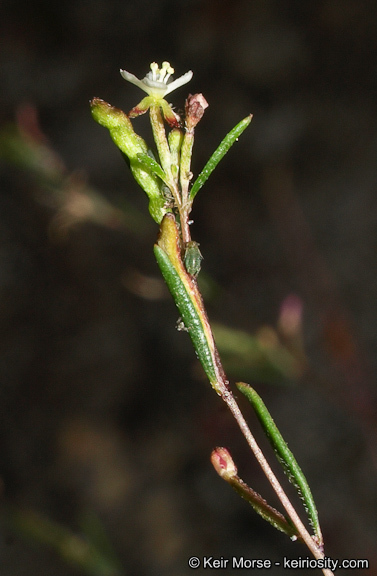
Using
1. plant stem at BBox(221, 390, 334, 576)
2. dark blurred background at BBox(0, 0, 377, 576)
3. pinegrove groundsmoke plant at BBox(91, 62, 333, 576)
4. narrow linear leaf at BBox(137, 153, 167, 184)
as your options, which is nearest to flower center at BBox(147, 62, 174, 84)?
pinegrove groundsmoke plant at BBox(91, 62, 333, 576)

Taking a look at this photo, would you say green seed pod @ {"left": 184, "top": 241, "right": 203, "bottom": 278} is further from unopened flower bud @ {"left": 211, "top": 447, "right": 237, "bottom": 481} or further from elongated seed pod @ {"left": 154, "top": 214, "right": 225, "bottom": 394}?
unopened flower bud @ {"left": 211, "top": 447, "right": 237, "bottom": 481}

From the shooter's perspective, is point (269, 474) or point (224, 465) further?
point (224, 465)

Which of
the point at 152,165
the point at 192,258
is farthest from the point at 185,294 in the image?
the point at 152,165

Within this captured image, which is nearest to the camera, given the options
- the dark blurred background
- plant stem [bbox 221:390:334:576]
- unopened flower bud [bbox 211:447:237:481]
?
plant stem [bbox 221:390:334:576]

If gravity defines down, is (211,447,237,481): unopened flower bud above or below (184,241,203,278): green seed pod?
below

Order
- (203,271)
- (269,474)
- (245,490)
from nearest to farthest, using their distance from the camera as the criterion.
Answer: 1. (269,474)
2. (245,490)
3. (203,271)

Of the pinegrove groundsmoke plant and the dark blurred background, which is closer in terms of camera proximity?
the pinegrove groundsmoke plant

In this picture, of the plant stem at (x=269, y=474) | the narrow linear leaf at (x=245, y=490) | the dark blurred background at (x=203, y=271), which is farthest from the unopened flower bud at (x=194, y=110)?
the dark blurred background at (x=203, y=271)

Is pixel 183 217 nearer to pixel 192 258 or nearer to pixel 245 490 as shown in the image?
pixel 192 258

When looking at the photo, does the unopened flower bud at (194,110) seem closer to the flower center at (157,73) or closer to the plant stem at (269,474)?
the flower center at (157,73)

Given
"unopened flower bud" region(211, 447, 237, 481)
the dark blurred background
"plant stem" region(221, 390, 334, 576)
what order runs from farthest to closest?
1. the dark blurred background
2. "unopened flower bud" region(211, 447, 237, 481)
3. "plant stem" region(221, 390, 334, 576)
